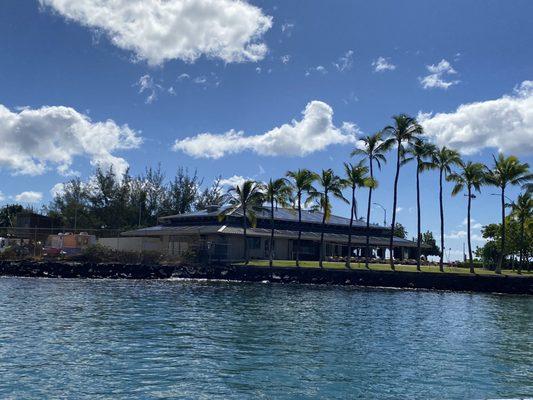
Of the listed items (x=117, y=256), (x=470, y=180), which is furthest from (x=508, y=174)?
(x=117, y=256)

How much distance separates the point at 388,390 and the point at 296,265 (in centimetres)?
4440

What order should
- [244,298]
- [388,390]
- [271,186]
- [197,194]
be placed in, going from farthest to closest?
1. [197,194]
2. [271,186]
3. [244,298]
4. [388,390]

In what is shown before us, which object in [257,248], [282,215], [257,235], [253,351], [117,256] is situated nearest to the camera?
[253,351]

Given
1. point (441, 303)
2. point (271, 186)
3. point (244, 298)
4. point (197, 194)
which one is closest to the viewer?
point (244, 298)

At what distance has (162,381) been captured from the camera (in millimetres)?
13430

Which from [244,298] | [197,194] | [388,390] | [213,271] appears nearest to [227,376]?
[388,390]

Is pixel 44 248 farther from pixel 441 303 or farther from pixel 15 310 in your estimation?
pixel 441 303

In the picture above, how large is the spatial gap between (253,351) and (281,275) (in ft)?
122

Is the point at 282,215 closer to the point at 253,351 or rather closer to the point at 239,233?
the point at 239,233

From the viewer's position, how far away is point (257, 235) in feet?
214

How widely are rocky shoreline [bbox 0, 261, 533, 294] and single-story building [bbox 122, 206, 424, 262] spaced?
19.7 ft

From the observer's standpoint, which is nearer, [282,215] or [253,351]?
[253,351]

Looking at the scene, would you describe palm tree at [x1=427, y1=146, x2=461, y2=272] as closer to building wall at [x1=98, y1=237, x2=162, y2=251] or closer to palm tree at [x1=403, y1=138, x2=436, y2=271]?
palm tree at [x1=403, y1=138, x2=436, y2=271]

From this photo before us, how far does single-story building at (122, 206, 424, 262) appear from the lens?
63500 millimetres
